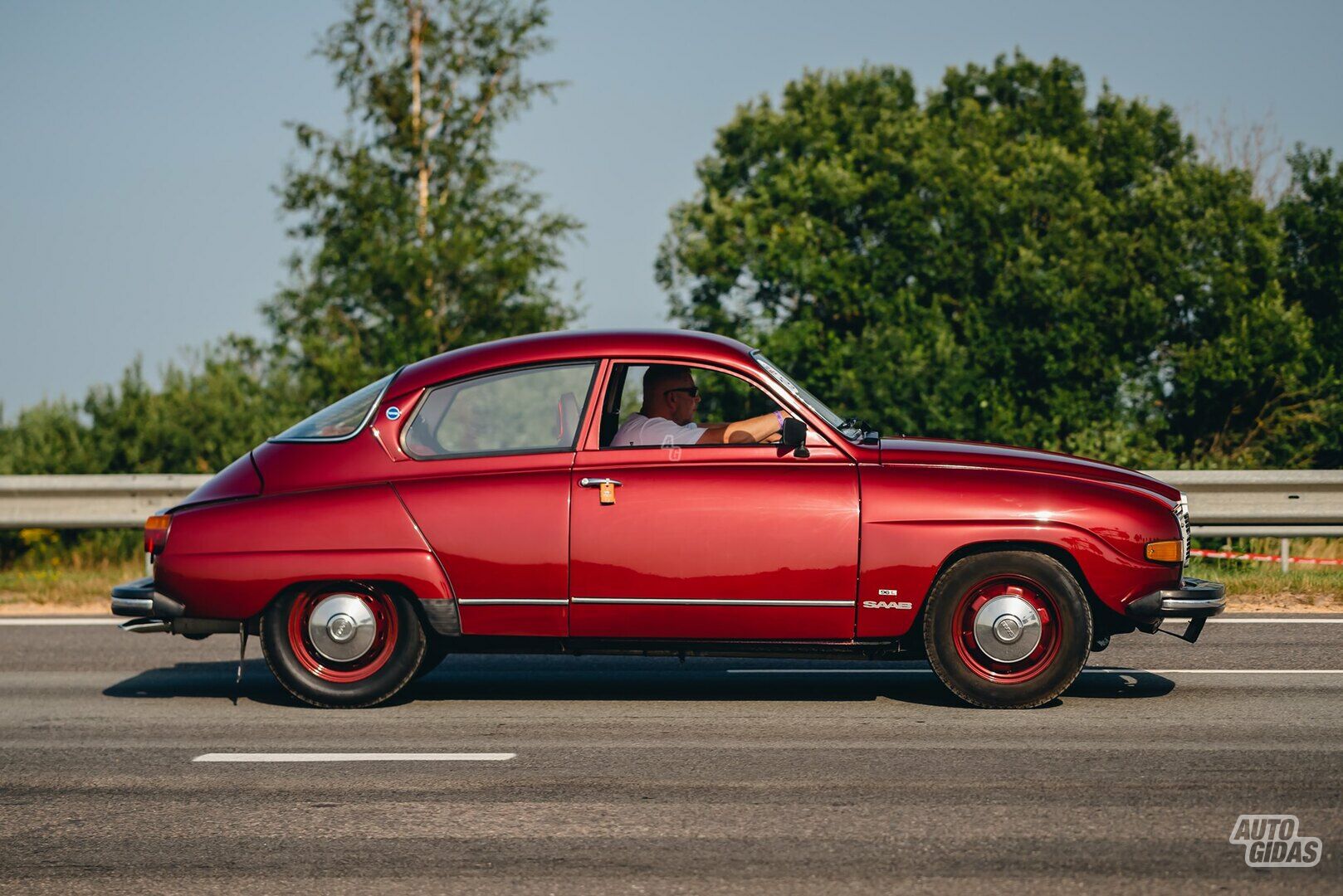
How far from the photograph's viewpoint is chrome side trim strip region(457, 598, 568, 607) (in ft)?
23.1

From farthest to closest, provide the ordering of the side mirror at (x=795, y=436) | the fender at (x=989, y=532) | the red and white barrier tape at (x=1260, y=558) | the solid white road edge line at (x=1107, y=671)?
the red and white barrier tape at (x=1260, y=558) < the solid white road edge line at (x=1107, y=671) < the side mirror at (x=795, y=436) < the fender at (x=989, y=532)

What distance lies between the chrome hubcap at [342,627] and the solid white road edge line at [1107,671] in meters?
2.17

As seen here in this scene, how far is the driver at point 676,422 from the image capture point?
7.18 meters

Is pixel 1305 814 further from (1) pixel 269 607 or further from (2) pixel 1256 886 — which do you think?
(1) pixel 269 607

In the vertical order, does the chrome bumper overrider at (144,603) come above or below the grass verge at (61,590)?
above

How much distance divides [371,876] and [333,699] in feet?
9.38

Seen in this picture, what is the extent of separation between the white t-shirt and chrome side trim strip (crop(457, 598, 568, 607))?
80 cm

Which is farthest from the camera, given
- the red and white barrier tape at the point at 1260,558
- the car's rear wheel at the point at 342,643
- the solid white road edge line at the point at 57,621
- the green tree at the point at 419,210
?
the green tree at the point at 419,210

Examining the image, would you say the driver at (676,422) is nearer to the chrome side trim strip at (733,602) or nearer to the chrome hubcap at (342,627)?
the chrome side trim strip at (733,602)

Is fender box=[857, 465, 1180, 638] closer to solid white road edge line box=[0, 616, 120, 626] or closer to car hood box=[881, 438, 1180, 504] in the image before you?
car hood box=[881, 438, 1180, 504]

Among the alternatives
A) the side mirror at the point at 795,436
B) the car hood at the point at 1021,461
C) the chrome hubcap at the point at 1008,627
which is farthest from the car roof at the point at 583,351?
the chrome hubcap at the point at 1008,627

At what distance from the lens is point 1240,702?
23.4ft

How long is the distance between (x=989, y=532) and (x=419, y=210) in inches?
1075

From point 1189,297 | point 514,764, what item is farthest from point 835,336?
point 514,764
